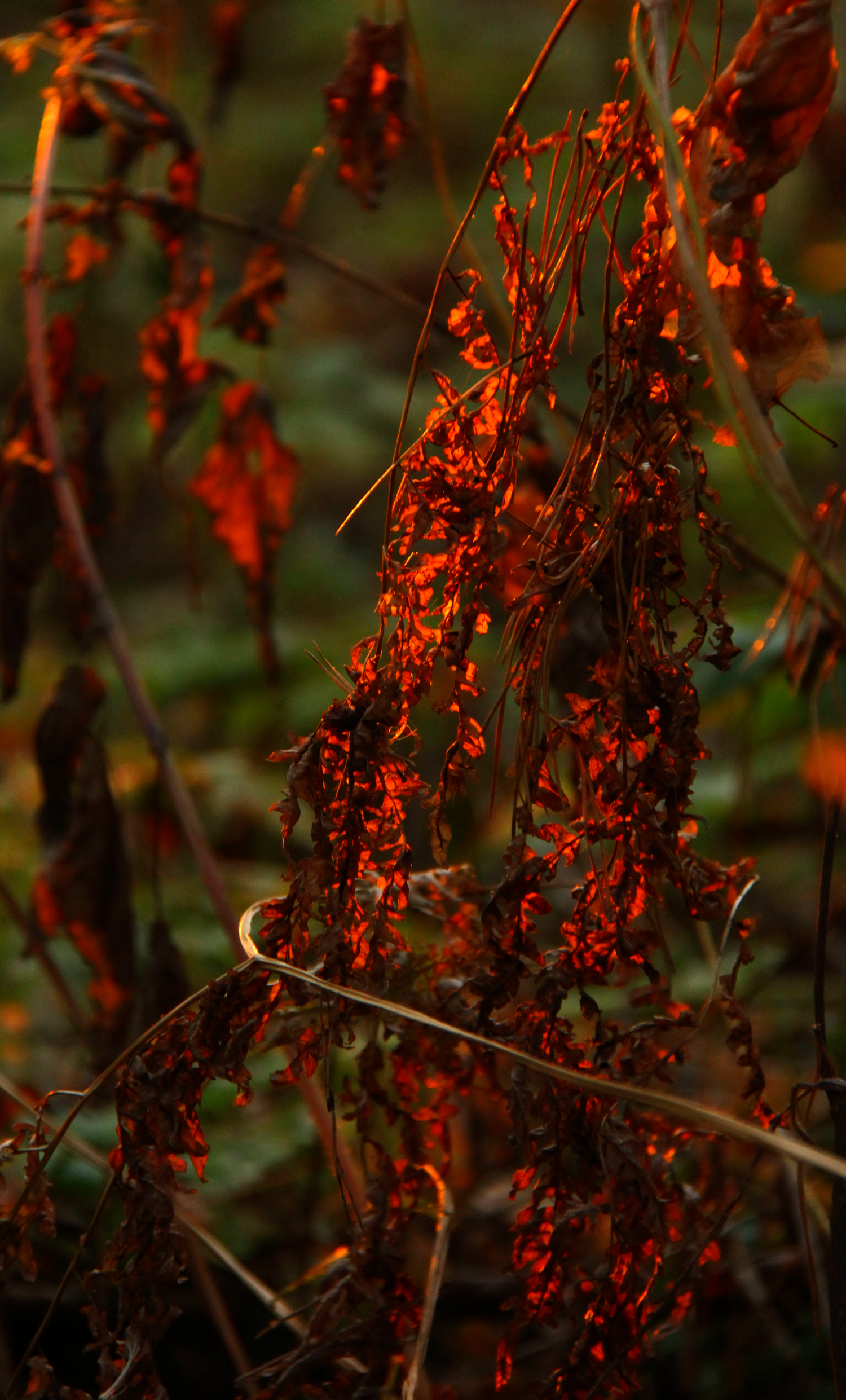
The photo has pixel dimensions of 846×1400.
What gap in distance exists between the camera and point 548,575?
0.62 meters

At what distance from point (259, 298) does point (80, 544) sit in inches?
12.6

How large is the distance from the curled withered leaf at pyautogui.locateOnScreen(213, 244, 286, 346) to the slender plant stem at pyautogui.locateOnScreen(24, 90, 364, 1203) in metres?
0.18

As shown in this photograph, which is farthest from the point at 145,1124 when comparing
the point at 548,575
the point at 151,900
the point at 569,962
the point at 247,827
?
Result: the point at 247,827

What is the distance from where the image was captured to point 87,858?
3.41ft

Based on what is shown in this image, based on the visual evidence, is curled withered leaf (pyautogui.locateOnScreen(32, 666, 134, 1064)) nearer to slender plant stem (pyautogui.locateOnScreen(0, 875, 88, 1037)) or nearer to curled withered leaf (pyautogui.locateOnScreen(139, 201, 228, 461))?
slender plant stem (pyautogui.locateOnScreen(0, 875, 88, 1037))

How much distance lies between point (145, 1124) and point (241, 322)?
820 mm

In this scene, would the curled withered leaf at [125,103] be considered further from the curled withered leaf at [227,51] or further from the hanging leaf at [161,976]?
the hanging leaf at [161,976]

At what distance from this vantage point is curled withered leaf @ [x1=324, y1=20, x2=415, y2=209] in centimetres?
100

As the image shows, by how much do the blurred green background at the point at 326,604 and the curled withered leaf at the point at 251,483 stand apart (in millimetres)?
54

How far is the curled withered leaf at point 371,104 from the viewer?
A: 1001mm

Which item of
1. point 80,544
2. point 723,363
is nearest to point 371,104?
point 80,544

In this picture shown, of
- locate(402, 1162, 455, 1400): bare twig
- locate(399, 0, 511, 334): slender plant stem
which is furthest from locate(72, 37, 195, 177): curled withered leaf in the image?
locate(402, 1162, 455, 1400): bare twig

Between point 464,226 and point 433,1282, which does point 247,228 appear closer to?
point 464,226

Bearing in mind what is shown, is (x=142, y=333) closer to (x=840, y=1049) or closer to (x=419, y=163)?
(x=840, y=1049)
